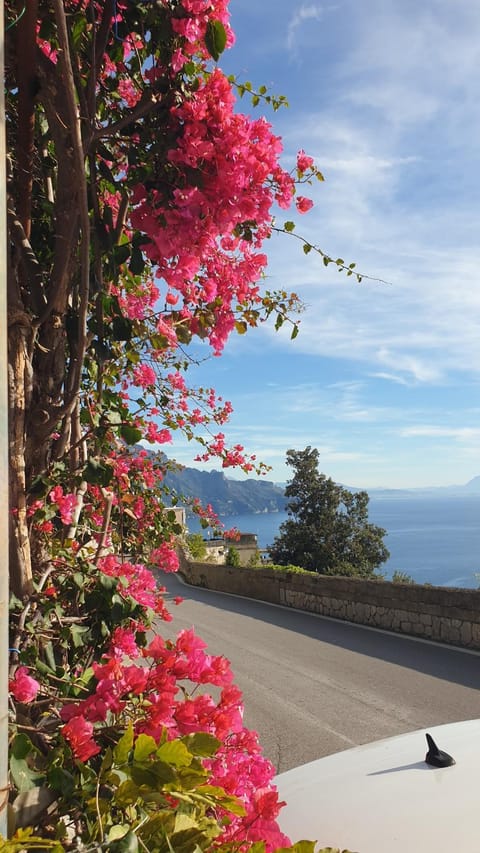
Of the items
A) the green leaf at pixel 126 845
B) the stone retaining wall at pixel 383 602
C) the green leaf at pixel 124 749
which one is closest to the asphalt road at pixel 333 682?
the stone retaining wall at pixel 383 602

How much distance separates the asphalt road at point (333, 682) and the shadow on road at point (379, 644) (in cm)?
1

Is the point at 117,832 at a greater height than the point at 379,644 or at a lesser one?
greater

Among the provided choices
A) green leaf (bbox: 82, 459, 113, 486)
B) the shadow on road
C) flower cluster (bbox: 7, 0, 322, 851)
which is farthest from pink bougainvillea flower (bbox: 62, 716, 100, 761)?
the shadow on road

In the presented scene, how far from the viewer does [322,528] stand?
29641 millimetres

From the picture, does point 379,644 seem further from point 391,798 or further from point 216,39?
point 216,39

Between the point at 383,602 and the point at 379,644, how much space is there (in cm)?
130

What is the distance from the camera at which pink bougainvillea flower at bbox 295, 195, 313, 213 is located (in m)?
2.38

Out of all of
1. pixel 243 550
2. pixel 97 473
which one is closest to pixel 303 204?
pixel 97 473

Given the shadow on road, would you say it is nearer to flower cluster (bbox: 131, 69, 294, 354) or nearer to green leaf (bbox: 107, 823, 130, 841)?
flower cluster (bbox: 131, 69, 294, 354)

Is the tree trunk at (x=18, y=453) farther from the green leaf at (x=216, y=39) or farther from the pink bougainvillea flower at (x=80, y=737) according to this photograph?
the green leaf at (x=216, y=39)

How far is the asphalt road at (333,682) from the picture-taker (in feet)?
18.3

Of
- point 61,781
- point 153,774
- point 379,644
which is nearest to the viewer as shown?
point 153,774

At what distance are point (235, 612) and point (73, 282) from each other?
11818 millimetres

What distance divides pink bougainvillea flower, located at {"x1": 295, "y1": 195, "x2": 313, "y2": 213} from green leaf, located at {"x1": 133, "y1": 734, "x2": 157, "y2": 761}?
6.34 feet
